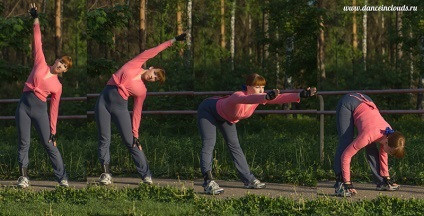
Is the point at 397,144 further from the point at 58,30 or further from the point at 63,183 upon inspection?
the point at 58,30

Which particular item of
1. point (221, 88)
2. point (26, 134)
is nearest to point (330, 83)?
point (221, 88)

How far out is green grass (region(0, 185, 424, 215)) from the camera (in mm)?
7754

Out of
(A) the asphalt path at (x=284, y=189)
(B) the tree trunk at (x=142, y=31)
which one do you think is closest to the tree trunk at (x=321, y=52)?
(B) the tree trunk at (x=142, y=31)

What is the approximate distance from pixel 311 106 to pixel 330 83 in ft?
19.8

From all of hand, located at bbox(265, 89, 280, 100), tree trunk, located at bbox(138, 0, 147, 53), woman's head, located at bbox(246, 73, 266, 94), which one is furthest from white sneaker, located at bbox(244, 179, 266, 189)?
tree trunk, located at bbox(138, 0, 147, 53)

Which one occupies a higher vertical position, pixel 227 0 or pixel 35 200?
pixel 227 0

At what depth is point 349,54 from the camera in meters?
19.4

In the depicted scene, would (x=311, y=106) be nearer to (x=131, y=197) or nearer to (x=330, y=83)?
(x=330, y=83)

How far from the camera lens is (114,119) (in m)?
10.0

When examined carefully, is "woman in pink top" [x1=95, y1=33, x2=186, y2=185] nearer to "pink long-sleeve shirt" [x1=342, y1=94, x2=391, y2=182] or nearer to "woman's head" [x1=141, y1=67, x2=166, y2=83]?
"woman's head" [x1=141, y1=67, x2=166, y2=83]

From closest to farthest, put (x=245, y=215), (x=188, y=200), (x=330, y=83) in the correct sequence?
1. (x=245, y=215)
2. (x=188, y=200)
3. (x=330, y=83)

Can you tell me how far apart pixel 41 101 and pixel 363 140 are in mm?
4007

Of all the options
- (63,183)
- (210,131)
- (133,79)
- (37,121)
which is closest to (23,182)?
(63,183)

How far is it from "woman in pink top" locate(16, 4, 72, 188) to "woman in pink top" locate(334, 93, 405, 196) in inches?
132
